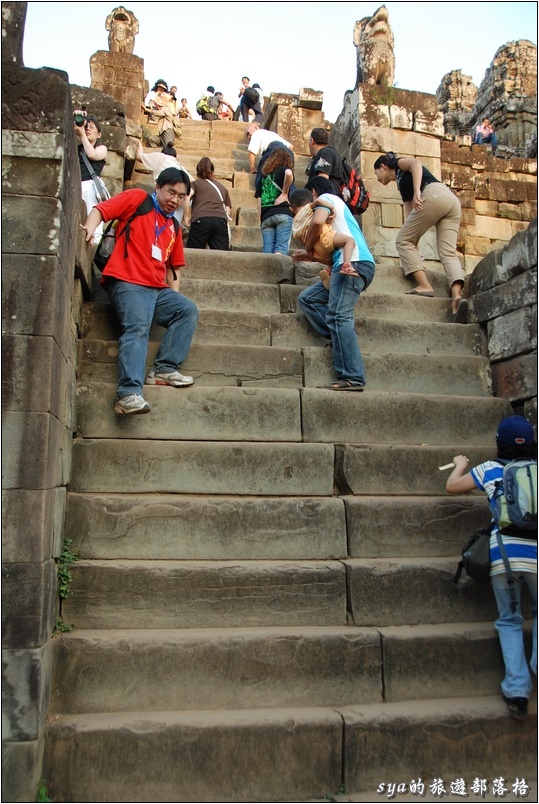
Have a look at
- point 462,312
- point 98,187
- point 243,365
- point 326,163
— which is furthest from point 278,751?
point 326,163

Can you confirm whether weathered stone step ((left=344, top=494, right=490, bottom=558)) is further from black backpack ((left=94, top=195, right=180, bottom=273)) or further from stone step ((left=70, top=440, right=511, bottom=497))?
black backpack ((left=94, top=195, right=180, bottom=273))

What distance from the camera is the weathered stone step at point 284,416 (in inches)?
167

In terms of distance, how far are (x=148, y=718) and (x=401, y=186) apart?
18.2ft

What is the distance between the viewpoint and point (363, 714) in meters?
3.25

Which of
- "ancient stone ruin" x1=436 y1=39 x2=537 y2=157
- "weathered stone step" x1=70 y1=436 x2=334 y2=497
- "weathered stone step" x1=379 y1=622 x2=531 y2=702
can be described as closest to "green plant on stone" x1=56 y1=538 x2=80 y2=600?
"weathered stone step" x1=70 y1=436 x2=334 y2=497

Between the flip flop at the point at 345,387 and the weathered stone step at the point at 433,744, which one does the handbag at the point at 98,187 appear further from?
the weathered stone step at the point at 433,744

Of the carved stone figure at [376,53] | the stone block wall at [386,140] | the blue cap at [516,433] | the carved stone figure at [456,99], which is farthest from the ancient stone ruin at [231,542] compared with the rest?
the carved stone figure at [456,99]

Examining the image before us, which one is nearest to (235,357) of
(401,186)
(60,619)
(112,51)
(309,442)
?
(309,442)

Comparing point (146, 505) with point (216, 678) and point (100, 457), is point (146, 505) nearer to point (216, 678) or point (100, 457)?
point (100, 457)

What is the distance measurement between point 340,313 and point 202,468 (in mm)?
1692

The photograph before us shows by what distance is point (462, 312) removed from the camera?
228 inches

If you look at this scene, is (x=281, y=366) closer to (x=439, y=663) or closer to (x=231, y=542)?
(x=231, y=542)

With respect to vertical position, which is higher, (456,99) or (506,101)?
(456,99)

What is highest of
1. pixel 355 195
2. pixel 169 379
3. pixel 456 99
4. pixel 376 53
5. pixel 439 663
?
pixel 456 99
